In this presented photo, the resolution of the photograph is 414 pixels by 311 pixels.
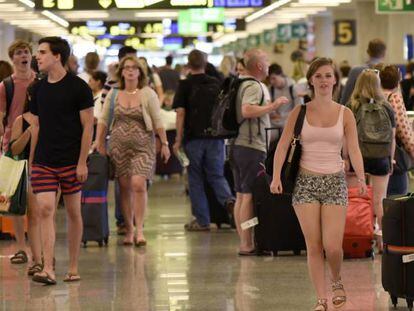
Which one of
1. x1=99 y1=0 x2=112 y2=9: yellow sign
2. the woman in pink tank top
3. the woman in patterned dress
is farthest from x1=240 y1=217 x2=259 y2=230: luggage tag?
x1=99 y1=0 x2=112 y2=9: yellow sign

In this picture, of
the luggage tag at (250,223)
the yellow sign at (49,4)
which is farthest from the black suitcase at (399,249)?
the yellow sign at (49,4)

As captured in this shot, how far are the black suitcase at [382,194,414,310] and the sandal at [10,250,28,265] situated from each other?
3924 millimetres

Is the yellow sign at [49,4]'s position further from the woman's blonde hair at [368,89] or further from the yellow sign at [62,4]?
the woman's blonde hair at [368,89]

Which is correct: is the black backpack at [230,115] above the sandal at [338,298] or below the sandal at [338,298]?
above

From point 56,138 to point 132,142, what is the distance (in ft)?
8.30

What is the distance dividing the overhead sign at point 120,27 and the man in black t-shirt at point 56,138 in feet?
75.7

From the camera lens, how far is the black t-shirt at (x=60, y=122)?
379 inches

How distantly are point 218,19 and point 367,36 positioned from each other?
17.2 feet

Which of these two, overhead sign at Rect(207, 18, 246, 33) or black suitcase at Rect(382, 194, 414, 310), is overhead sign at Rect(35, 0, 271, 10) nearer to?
black suitcase at Rect(382, 194, 414, 310)

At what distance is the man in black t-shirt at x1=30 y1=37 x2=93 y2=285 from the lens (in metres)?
9.62

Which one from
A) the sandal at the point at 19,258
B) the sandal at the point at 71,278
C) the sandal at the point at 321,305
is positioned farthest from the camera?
the sandal at the point at 19,258

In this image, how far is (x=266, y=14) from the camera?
1287 inches

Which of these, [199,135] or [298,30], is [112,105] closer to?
[199,135]

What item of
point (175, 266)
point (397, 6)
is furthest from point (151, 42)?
point (175, 266)
